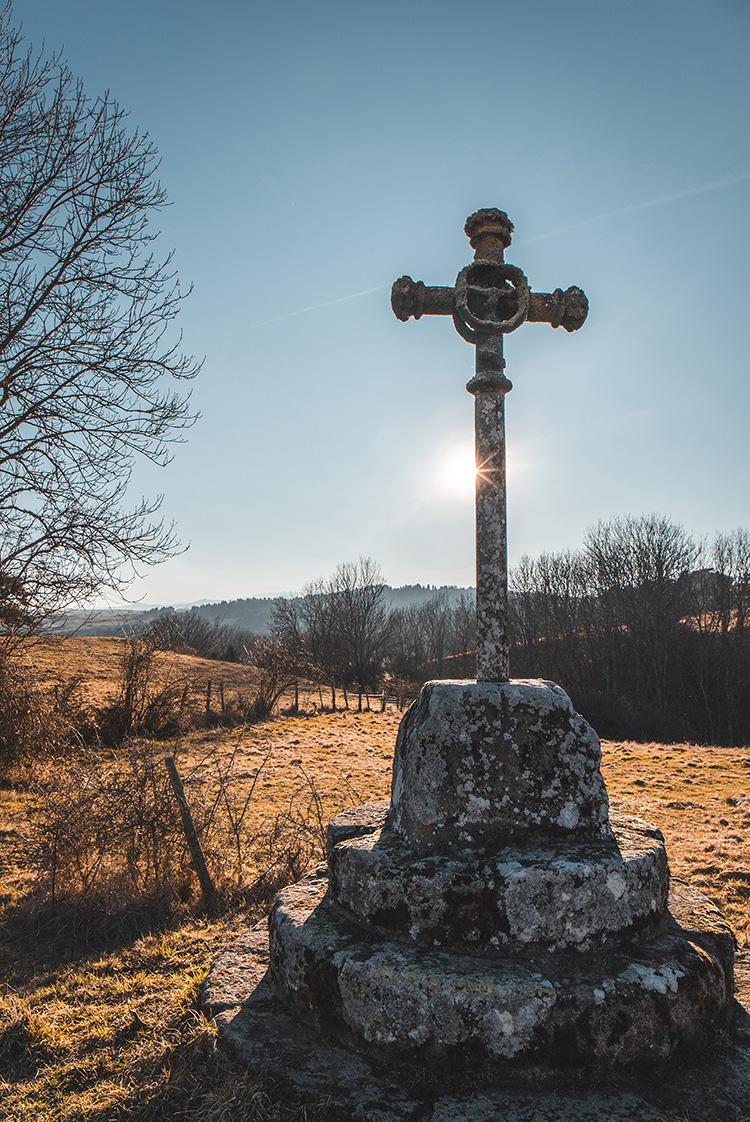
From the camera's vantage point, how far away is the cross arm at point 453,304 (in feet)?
13.5

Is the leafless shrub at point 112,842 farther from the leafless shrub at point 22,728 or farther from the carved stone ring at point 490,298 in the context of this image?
the leafless shrub at point 22,728

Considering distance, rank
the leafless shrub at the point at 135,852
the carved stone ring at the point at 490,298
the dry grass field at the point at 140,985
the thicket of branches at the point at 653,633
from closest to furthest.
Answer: the dry grass field at the point at 140,985
the carved stone ring at the point at 490,298
the leafless shrub at the point at 135,852
the thicket of branches at the point at 653,633

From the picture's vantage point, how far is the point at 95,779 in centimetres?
620

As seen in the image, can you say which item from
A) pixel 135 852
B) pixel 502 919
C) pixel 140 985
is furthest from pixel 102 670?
pixel 502 919

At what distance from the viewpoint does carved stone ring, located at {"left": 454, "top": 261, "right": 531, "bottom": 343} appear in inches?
160

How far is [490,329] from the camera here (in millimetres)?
4070

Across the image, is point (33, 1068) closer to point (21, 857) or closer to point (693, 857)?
point (21, 857)

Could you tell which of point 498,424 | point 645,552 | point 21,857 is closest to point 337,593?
point 645,552

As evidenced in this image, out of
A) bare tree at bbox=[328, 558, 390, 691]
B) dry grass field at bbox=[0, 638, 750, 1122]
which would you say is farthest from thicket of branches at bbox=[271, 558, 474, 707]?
dry grass field at bbox=[0, 638, 750, 1122]

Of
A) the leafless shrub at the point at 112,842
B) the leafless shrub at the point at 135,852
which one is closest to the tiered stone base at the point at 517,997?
the leafless shrub at the point at 135,852

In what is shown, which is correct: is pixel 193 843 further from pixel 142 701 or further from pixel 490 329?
pixel 142 701

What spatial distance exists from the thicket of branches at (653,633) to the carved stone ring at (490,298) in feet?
97.2

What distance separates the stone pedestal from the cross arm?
8.14 feet

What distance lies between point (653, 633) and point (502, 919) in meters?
38.8
